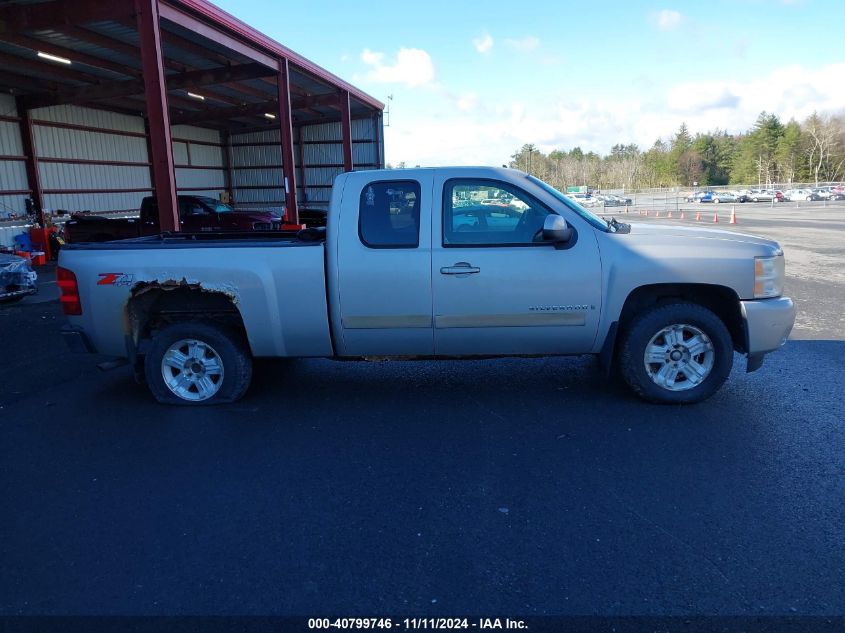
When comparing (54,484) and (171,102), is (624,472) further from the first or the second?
(171,102)

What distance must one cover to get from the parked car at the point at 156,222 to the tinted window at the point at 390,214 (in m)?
13.4

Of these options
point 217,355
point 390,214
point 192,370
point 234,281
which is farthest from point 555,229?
point 192,370

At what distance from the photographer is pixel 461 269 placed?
5.00 meters

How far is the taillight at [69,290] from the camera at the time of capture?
5.27 meters

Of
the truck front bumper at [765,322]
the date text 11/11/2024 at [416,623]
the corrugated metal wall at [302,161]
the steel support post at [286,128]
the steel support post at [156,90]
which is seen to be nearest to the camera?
the date text 11/11/2024 at [416,623]

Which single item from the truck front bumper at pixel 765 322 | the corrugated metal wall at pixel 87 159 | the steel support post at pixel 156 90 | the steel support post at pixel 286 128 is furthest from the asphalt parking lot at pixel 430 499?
the corrugated metal wall at pixel 87 159

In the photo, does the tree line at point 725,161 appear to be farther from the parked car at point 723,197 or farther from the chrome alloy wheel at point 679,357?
the chrome alloy wheel at point 679,357

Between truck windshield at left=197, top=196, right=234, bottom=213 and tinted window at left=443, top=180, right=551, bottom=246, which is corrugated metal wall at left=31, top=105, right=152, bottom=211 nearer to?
truck windshield at left=197, top=196, right=234, bottom=213

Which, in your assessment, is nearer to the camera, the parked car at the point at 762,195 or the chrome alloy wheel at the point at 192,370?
the chrome alloy wheel at the point at 192,370

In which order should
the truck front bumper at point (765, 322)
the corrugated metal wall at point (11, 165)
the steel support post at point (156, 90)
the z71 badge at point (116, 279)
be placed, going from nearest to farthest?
the truck front bumper at point (765, 322) < the z71 badge at point (116, 279) < the steel support post at point (156, 90) < the corrugated metal wall at point (11, 165)

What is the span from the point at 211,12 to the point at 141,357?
1072cm

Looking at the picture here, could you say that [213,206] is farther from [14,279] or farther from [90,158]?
[14,279]

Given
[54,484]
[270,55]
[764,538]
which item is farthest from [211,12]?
[764,538]

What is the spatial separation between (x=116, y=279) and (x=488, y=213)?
312 centimetres
